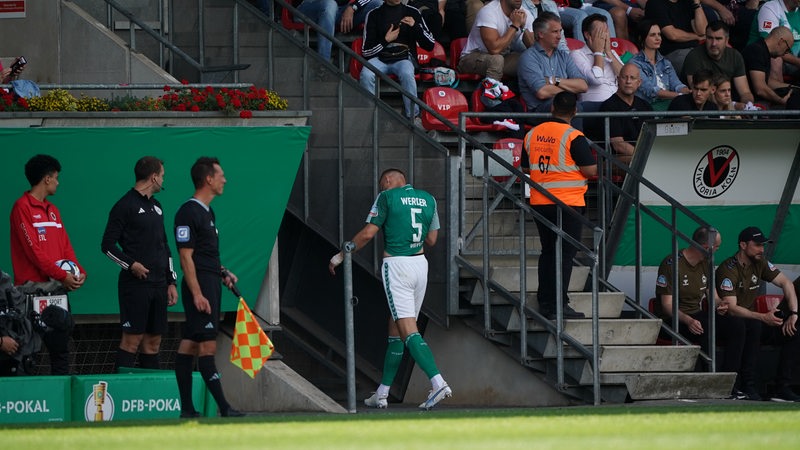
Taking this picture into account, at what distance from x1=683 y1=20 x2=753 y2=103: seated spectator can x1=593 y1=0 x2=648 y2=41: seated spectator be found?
1.20m

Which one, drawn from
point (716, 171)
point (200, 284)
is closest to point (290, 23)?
point (716, 171)

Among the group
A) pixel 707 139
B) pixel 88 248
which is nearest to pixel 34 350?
pixel 88 248

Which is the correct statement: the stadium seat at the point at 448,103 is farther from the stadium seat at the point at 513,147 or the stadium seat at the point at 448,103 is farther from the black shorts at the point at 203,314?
the black shorts at the point at 203,314

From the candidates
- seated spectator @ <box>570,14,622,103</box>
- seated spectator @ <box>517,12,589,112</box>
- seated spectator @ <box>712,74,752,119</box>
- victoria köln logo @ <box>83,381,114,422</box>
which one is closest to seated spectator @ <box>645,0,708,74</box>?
seated spectator @ <box>570,14,622,103</box>

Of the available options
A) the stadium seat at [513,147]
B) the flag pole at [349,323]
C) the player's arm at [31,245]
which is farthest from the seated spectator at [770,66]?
the player's arm at [31,245]

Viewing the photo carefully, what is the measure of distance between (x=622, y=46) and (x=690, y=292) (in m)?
3.97

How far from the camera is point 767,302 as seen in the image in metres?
15.1

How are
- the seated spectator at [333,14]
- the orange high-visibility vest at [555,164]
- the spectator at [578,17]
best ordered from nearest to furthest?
the orange high-visibility vest at [555,164] → the seated spectator at [333,14] → the spectator at [578,17]

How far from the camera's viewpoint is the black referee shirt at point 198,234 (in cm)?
1043

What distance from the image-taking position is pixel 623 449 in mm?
8414

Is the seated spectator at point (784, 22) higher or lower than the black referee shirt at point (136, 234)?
higher

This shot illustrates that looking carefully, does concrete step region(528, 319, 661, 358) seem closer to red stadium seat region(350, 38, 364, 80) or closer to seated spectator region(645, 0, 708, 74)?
red stadium seat region(350, 38, 364, 80)

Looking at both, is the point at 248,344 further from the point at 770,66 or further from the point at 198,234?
the point at 770,66

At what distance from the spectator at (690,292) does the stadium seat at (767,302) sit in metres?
0.66
